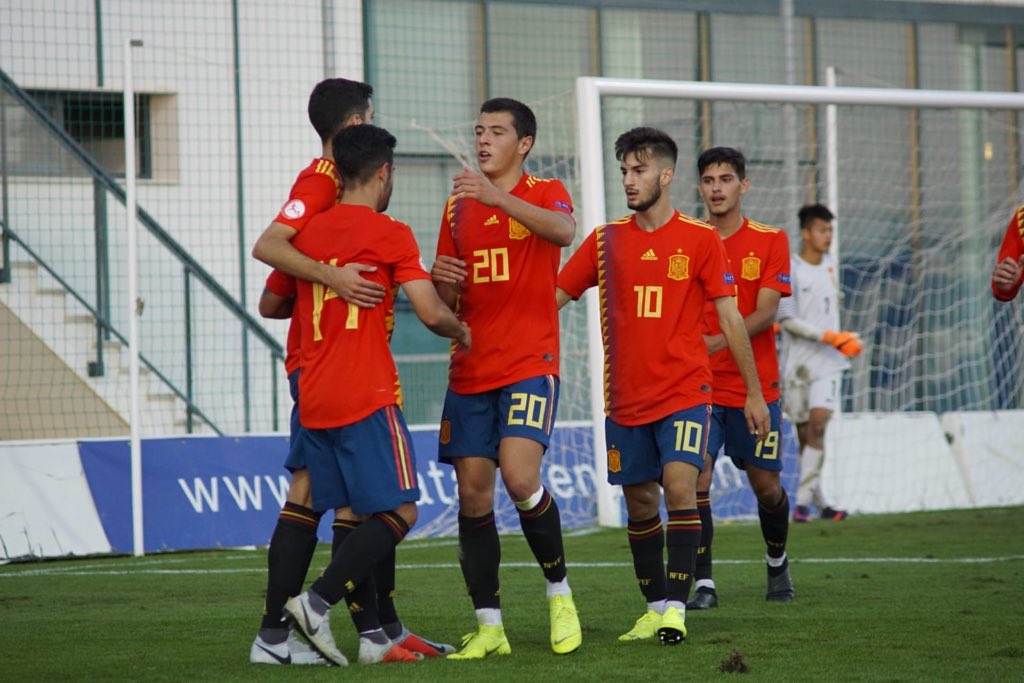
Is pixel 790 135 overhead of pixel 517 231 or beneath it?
overhead

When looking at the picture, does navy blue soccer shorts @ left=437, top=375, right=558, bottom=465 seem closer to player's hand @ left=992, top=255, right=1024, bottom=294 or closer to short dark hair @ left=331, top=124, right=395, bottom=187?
short dark hair @ left=331, top=124, right=395, bottom=187

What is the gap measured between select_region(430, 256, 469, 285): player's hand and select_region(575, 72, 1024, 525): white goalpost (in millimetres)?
5345

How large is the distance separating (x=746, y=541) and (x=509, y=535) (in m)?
1.84

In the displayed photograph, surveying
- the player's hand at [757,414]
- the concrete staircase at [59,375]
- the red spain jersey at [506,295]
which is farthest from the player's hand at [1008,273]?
the concrete staircase at [59,375]

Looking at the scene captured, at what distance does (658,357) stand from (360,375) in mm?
1410

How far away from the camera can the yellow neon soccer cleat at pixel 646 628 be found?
578 centimetres

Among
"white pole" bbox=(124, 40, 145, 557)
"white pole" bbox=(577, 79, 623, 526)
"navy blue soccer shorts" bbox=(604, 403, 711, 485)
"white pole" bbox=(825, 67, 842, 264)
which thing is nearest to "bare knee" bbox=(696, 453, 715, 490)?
"navy blue soccer shorts" bbox=(604, 403, 711, 485)

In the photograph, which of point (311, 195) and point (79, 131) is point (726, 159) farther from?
point (79, 131)

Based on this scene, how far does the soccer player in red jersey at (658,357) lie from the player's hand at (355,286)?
4.17ft

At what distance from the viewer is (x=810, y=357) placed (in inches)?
473

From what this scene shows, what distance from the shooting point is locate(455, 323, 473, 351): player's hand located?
211 inches

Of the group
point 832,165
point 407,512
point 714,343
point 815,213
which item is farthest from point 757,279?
point 832,165

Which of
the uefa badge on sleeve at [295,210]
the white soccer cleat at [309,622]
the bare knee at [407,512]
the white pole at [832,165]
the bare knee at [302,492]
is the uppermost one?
the white pole at [832,165]

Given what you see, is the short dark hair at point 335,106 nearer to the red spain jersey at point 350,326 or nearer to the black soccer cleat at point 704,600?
the red spain jersey at point 350,326
